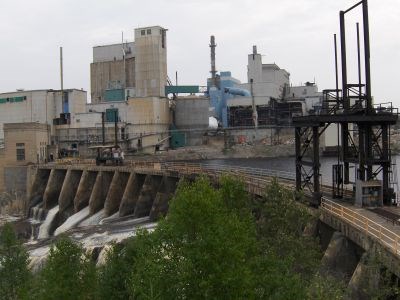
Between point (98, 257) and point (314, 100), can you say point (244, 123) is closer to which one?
point (314, 100)

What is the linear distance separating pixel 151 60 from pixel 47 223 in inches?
2120

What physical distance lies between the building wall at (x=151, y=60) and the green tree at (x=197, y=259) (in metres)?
90.1

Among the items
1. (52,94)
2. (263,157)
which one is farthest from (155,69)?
Result: (263,157)

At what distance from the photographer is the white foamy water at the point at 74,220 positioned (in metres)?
53.6

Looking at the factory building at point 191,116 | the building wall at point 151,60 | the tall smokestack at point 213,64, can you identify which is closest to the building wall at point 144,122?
the building wall at point 151,60

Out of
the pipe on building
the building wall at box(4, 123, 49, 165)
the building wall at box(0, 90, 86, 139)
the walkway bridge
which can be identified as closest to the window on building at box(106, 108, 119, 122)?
the building wall at box(0, 90, 86, 139)

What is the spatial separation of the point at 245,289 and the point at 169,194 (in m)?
36.5

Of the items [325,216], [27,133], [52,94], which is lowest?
[325,216]

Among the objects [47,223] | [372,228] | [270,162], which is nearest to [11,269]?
[372,228]

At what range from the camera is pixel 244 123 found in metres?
117

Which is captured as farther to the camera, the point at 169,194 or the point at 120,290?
the point at 169,194

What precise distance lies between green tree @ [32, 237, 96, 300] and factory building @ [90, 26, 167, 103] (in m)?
84.6

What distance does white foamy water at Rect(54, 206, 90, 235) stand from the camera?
5362cm

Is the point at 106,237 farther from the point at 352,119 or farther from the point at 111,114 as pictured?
the point at 111,114
